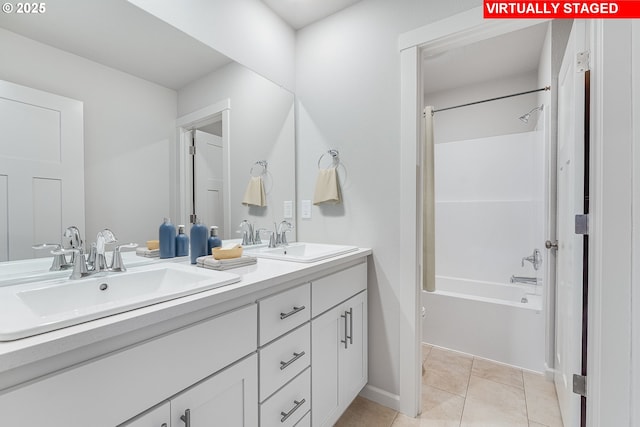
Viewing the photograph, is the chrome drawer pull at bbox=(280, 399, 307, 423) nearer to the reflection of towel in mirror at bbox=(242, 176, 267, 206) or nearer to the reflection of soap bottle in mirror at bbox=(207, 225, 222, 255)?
the reflection of soap bottle in mirror at bbox=(207, 225, 222, 255)

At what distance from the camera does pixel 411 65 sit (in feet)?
5.15

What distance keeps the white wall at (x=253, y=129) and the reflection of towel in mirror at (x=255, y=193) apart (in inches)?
1.3

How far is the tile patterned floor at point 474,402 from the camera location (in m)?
1.54

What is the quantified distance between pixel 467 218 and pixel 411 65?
→ 193 cm

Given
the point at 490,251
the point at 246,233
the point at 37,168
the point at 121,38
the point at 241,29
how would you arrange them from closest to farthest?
the point at 37,168 < the point at 121,38 < the point at 241,29 < the point at 246,233 < the point at 490,251

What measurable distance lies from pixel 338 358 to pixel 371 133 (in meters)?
1.25

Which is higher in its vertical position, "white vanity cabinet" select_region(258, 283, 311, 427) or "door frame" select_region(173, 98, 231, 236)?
"door frame" select_region(173, 98, 231, 236)

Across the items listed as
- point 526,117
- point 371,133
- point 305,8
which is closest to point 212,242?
point 371,133

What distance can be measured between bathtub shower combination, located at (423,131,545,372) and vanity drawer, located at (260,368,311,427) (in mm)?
1488

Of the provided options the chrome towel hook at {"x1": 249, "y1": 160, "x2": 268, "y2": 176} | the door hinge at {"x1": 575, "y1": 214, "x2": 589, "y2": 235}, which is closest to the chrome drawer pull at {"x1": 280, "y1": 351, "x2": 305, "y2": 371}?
the chrome towel hook at {"x1": 249, "y1": 160, "x2": 268, "y2": 176}

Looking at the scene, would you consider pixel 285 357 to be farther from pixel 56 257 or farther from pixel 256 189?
pixel 256 189

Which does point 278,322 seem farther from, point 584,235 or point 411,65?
point 411,65

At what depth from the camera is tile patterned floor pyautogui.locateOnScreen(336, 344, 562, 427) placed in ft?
5.05

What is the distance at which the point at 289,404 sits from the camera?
113 cm
